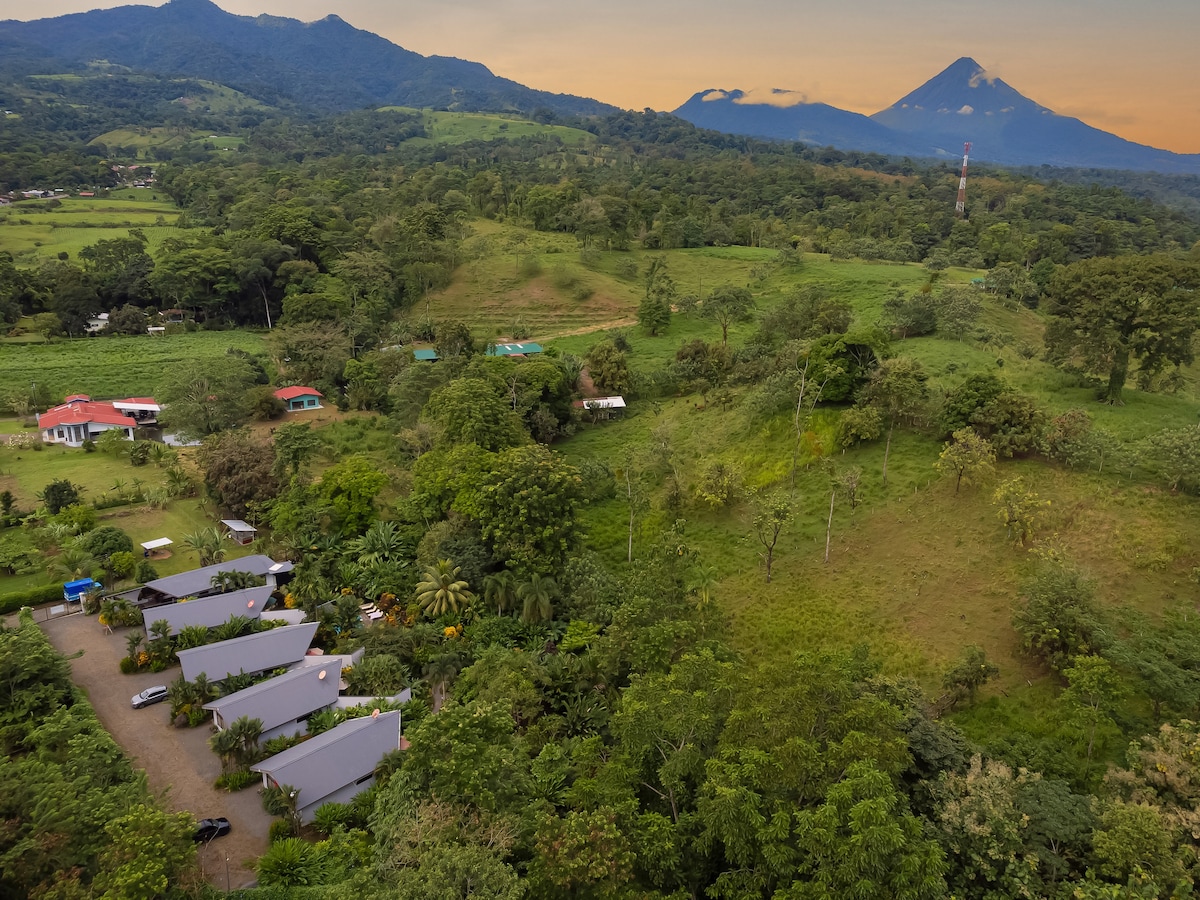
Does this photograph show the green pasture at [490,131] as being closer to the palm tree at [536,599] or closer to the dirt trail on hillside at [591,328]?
the dirt trail on hillside at [591,328]

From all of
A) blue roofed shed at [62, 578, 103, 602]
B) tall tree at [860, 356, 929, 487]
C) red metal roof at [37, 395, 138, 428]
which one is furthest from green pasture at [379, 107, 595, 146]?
blue roofed shed at [62, 578, 103, 602]

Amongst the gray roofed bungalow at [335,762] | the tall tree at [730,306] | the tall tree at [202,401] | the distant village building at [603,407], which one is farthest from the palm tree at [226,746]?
the tall tree at [730,306]

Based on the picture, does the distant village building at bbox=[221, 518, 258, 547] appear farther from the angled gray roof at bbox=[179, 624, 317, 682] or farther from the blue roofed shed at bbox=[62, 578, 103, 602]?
the angled gray roof at bbox=[179, 624, 317, 682]

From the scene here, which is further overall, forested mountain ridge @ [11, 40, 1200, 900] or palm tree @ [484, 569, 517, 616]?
palm tree @ [484, 569, 517, 616]

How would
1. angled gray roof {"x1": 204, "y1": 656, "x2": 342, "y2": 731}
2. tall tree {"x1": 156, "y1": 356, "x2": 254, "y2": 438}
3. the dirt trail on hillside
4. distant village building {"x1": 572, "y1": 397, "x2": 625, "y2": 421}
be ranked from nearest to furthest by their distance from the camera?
angled gray roof {"x1": 204, "y1": 656, "x2": 342, "y2": 731} < tall tree {"x1": 156, "y1": 356, "x2": 254, "y2": 438} < distant village building {"x1": 572, "y1": 397, "x2": 625, "y2": 421} < the dirt trail on hillside

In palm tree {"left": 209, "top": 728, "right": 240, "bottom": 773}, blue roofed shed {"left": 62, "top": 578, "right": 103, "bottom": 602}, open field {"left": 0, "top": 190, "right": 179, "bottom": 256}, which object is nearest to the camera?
palm tree {"left": 209, "top": 728, "right": 240, "bottom": 773}

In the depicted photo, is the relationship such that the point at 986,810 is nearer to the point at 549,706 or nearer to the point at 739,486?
the point at 549,706

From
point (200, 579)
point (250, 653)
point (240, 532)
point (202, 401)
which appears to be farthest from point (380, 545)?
point (202, 401)

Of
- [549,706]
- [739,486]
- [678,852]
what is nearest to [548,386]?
[739,486]
